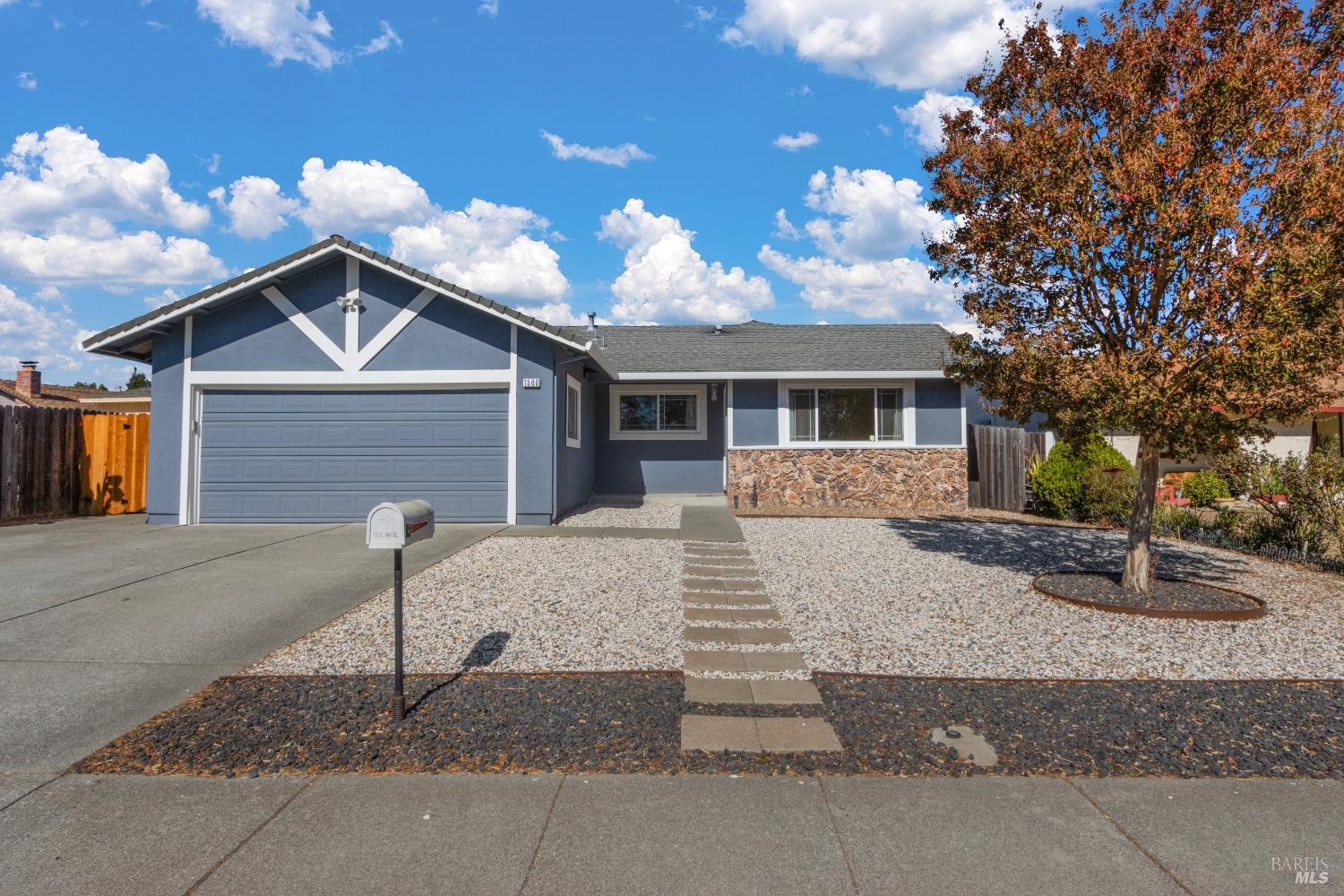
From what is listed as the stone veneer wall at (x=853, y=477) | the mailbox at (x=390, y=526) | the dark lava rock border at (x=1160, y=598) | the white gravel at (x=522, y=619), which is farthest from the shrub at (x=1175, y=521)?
the mailbox at (x=390, y=526)

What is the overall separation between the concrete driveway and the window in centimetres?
693

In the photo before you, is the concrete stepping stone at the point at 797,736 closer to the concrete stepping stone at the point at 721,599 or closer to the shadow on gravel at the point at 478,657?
the shadow on gravel at the point at 478,657

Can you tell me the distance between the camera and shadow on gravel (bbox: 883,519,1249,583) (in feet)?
28.7

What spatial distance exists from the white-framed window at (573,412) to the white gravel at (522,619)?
4218mm

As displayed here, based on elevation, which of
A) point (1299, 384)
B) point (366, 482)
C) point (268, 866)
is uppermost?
point (1299, 384)

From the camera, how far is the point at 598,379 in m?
15.7

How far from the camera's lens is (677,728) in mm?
4008

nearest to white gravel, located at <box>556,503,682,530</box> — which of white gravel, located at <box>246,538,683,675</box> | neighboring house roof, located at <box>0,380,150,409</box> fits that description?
white gravel, located at <box>246,538,683,675</box>

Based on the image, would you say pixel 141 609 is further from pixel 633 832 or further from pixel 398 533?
pixel 633 832

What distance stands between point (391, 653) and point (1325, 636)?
23.1 feet

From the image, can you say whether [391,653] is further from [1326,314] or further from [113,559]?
[1326,314]

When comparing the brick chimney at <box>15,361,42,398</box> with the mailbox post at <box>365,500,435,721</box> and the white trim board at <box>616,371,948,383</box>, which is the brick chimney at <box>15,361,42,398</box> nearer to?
the white trim board at <box>616,371,948,383</box>

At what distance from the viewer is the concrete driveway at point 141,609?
4180 mm

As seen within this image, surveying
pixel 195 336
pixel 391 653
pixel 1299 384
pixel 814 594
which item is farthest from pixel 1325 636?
pixel 195 336
